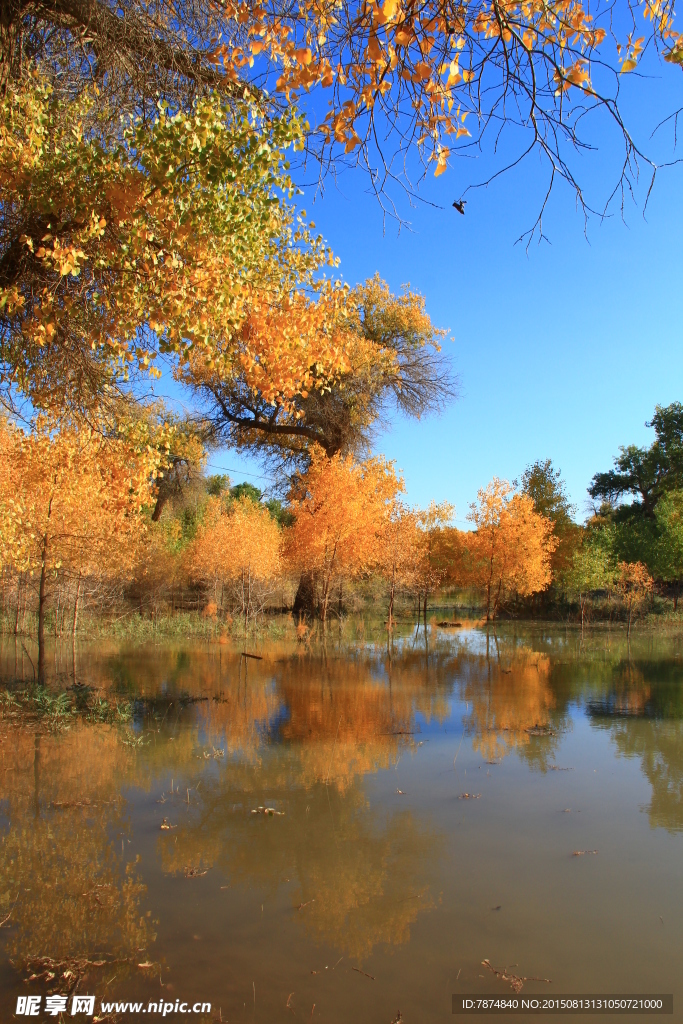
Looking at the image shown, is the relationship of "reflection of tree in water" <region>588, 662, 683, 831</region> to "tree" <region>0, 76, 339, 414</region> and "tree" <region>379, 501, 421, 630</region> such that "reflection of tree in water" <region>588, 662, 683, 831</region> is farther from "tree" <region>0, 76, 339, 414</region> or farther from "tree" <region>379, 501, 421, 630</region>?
"tree" <region>379, 501, 421, 630</region>

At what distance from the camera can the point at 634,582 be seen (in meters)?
34.8

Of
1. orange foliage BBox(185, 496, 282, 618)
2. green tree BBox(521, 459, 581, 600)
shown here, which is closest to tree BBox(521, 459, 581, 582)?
green tree BBox(521, 459, 581, 600)

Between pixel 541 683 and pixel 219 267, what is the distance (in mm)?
11779

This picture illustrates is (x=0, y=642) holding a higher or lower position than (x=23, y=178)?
lower

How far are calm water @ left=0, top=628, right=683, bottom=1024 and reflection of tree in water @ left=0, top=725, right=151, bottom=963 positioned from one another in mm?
22

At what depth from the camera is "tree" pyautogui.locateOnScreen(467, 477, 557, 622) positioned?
103 feet

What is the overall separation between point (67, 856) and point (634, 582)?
3402 centimetres

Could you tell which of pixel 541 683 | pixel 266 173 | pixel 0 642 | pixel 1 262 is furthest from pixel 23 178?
pixel 0 642

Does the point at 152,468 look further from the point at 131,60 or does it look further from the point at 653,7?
the point at 653,7

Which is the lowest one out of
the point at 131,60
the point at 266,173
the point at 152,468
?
the point at 152,468

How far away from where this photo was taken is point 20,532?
434 inches

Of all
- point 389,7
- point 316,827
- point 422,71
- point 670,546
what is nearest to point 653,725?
point 316,827

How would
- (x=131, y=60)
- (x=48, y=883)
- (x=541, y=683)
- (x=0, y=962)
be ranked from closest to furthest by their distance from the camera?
(x=0, y=962)
(x=48, y=883)
(x=131, y=60)
(x=541, y=683)

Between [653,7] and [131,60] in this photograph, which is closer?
[653,7]
